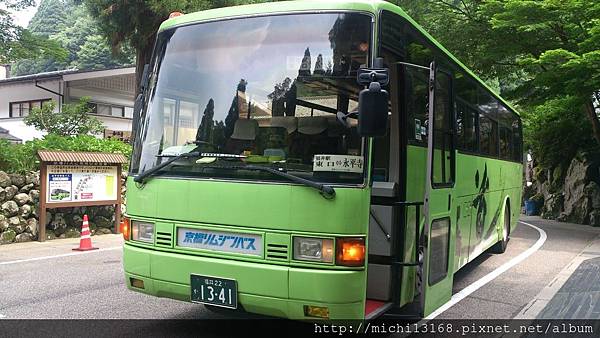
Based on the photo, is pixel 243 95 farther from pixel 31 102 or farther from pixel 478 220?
pixel 31 102

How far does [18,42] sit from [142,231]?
11.9 m

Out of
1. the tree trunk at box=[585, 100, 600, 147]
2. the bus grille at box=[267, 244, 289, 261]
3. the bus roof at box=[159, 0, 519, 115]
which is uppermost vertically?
the tree trunk at box=[585, 100, 600, 147]

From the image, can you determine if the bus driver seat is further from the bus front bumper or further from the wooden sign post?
the wooden sign post

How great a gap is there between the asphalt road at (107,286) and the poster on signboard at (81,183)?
100cm

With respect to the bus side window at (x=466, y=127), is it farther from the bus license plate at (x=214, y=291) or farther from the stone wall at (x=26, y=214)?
the stone wall at (x=26, y=214)

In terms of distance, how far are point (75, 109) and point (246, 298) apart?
57.7ft

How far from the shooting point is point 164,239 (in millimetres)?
4492

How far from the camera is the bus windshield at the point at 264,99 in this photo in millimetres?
4145

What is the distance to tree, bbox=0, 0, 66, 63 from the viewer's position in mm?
13703

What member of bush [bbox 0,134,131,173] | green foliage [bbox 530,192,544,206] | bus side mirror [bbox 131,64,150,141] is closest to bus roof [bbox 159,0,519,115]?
bus side mirror [bbox 131,64,150,141]

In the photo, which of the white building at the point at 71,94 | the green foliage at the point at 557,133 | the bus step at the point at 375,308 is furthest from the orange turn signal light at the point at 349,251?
the white building at the point at 71,94

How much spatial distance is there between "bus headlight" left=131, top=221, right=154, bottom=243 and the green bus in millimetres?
14

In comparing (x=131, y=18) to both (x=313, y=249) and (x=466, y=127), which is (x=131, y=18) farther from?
(x=313, y=249)

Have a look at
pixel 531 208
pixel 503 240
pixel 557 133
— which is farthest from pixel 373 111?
pixel 531 208
